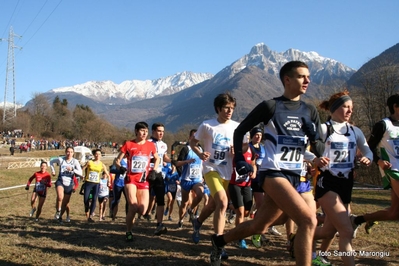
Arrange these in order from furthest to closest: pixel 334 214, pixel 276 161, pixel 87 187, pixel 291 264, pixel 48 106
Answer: pixel 48 106 < pixel 87 187 < pixel 291 264 < pixel 334 214 < pixel 276 161

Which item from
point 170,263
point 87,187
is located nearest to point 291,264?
point 170,263

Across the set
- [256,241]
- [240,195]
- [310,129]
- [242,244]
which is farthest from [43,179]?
[310,129]

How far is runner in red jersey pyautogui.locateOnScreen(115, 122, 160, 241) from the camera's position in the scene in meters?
6.97

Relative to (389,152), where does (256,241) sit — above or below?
below

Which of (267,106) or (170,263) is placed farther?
(170,263)

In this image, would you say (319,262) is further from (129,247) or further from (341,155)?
(129,247)

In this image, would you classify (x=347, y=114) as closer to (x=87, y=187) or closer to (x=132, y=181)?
(x=132, y=181)

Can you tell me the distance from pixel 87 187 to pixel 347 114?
8.07m

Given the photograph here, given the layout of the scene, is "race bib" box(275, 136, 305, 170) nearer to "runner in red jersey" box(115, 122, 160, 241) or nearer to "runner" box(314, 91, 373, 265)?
"runner" box(314, 91, 373, 265)

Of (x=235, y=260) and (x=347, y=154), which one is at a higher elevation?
(x=347, y=154)

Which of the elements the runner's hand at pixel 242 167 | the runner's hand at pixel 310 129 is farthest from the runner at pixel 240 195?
the runner's hand at pixel 242 167

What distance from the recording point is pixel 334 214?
459 cm

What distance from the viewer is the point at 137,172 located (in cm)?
721

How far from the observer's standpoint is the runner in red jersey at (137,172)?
6.97 meters
